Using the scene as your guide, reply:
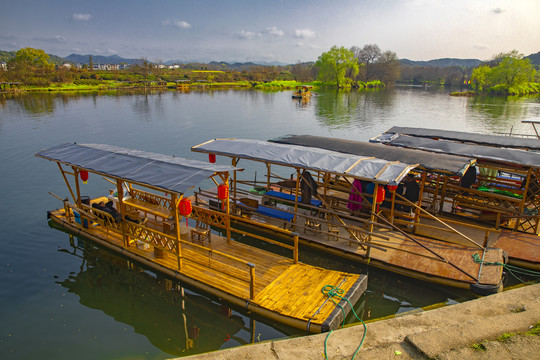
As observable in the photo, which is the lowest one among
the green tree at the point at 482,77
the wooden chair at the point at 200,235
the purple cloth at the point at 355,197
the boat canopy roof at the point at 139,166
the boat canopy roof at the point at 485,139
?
the wooden chair at the point at 200,235

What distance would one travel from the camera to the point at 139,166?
34.8ft

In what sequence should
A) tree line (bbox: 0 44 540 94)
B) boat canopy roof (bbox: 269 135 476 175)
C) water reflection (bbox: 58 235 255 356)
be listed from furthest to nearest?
tree line (bbox: 0 44 540 94), boat canopy roof (bbox: 269 135 476 175), water reflection (bbox: 58 235 255 356)

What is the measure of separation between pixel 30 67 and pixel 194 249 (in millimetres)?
96019

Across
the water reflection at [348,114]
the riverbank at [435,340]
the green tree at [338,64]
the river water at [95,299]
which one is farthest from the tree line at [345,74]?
the riverbank at [435,340]

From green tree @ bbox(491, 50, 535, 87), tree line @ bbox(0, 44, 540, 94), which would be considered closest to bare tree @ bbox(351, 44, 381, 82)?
tree line @ bbox(0, 44, 540, 94)

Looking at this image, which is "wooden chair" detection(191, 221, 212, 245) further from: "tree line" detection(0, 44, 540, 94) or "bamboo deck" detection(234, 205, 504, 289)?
"tree line" detection(0, 44, 540, 94)

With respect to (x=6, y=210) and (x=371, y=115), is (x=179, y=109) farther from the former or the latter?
(x=6, y=210)

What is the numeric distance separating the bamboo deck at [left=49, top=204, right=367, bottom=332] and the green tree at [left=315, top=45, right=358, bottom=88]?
354 ft

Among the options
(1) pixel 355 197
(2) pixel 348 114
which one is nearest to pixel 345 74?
(2) pixel 348 114

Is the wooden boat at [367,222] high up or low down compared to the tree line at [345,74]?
down

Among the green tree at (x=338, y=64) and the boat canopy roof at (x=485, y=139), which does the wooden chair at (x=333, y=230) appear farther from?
the green tree at (x=338, y=64)

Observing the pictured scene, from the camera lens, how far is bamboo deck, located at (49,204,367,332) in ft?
26.4

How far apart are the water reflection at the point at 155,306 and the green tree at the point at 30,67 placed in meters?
83.2

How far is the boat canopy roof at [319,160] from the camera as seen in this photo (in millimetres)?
10250
